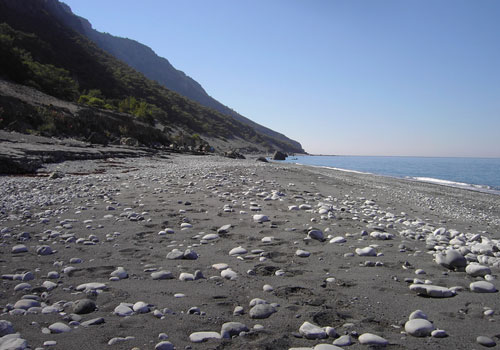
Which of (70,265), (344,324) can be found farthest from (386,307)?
(70,265)

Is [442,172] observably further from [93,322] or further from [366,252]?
[93,322]

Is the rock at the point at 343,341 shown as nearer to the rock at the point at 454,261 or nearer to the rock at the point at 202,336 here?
the rock at the point at 202,336

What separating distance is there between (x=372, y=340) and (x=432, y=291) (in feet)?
3.88

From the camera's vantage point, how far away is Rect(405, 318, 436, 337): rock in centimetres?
214

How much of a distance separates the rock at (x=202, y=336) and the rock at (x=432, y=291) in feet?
6.59

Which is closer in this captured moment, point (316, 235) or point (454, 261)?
point (454, 261)

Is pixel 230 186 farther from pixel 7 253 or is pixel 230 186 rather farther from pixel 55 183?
pixel 7 253

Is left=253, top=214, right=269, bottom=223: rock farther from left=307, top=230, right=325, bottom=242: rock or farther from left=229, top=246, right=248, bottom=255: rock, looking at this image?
left=229, top=246, right=248, bottom=255: rock

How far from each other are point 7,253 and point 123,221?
1819 millimetres

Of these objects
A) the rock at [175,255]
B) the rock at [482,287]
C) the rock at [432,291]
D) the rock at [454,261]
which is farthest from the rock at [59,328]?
the rock at [454,261]

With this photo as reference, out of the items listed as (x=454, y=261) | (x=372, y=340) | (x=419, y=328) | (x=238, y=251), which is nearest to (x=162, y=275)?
(x=238, y=251)

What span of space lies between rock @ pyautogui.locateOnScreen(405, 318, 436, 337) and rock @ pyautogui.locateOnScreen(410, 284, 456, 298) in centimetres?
68

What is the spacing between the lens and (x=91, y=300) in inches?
101

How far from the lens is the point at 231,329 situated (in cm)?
215
